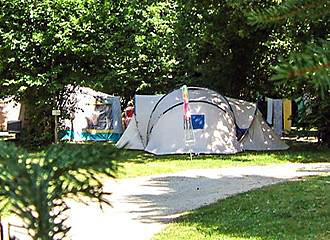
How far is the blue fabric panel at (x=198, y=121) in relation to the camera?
48.0 ft

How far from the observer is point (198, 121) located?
14.7 metres

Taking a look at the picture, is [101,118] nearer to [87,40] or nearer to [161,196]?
[87,40]

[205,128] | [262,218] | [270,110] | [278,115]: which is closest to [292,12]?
[262,218]

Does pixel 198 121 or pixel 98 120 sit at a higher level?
pixel 98 120

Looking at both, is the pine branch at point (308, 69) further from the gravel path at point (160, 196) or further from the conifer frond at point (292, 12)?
the gravel path at point (160, 196)

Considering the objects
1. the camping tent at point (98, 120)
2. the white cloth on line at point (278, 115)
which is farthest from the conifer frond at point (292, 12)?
the white cloth on line at point (278, 115)

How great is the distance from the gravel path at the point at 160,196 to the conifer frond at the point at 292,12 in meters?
4.03

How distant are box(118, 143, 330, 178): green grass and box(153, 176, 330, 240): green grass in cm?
369

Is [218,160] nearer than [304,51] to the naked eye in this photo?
No

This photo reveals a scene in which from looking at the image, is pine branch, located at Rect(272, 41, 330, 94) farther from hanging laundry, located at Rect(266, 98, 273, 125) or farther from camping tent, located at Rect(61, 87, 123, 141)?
hanging laundry, located at Rect(266, 98, 273, 125)

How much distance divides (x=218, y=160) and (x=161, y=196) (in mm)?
4636

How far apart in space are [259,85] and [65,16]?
25.3 feet

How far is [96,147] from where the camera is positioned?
59 cm

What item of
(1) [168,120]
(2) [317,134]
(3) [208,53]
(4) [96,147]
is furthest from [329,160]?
(4) [96,147]
